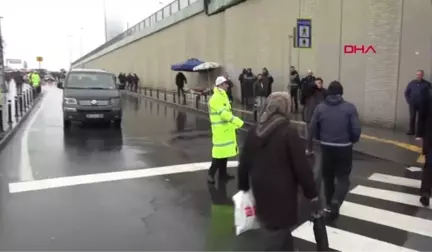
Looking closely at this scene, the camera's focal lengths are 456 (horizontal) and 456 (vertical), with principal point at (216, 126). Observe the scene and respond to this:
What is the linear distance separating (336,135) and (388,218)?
1389 mm

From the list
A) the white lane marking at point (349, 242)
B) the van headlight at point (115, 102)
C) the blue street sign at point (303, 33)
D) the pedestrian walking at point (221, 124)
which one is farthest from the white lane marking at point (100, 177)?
the van headlight at point (115, 102)

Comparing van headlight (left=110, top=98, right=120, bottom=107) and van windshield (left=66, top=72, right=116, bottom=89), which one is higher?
van windshield (left=66, top=72, right=116, bottom=89)

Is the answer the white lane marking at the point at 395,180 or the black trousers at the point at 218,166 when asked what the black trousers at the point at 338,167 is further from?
the white lane marking at the point at 395,180

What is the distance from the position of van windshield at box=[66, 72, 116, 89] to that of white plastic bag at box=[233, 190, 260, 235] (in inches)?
550

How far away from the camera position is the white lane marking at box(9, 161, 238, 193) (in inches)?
314

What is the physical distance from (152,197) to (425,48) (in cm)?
1007

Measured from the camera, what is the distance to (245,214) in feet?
11.9

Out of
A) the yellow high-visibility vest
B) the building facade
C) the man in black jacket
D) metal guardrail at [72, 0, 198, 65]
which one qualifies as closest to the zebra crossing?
the man in black jacket

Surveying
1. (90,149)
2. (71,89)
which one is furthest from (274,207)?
(71,89)

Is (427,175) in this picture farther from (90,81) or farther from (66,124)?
(90,81)

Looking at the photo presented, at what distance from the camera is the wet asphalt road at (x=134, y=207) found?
5305 mm

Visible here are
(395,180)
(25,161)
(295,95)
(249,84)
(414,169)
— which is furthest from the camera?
(249,84)

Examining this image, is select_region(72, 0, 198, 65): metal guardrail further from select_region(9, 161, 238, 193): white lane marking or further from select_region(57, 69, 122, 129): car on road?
select_region(9, 161, 238, 193): white lane marking

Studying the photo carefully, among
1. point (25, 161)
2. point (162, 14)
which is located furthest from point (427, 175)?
point (162, 14)
